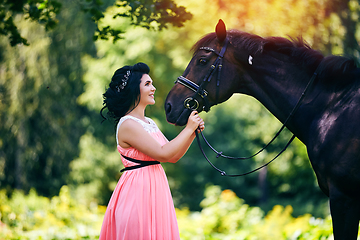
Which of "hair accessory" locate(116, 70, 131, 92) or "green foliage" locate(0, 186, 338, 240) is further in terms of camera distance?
"green foliage" locate(0, 186, 338, 240)

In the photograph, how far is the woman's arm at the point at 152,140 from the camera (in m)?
2.31

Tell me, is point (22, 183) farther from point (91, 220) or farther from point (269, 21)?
point (269, 21)

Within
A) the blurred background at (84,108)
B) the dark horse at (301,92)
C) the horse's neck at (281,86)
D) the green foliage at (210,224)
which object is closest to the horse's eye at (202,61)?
the dark horse at (301,92)

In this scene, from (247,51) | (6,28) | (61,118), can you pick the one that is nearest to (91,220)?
(6,28)

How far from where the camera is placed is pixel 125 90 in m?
2.55

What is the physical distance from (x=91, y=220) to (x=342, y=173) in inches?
203

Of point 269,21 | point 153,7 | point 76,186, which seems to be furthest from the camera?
point 76,186

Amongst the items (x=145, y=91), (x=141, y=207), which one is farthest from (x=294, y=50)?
(x=141, y=207)

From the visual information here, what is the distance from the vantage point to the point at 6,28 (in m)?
3.61

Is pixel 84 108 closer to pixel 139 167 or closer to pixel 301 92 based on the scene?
pixel 139 167

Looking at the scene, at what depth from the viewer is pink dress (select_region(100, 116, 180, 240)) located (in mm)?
2311

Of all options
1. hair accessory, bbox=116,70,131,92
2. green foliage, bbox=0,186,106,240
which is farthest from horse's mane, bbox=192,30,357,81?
green foliage, bbox=0,186,106,240

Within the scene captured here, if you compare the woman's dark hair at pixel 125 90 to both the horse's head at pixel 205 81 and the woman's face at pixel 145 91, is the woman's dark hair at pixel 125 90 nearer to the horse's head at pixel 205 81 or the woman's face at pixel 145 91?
the woman's face at pixel 145 91

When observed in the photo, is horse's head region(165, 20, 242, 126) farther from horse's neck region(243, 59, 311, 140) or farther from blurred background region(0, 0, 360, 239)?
blurred background region(0, 0, 360, 239)
